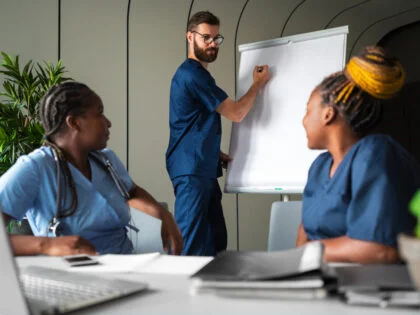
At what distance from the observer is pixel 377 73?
1.54 meters

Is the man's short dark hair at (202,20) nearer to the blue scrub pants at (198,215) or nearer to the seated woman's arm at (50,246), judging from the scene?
the blue scrub pants at (198,215)

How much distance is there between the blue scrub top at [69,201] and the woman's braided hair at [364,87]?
2.61ft

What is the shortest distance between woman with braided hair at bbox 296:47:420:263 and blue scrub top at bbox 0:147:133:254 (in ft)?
2.08

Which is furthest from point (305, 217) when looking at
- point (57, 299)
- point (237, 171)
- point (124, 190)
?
point (237, 171)

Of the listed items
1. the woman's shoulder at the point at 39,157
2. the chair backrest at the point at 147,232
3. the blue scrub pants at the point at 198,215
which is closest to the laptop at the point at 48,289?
the woman's shoulder at the point at 39,157

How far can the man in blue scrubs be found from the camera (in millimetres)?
3242

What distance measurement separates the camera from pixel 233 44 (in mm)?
4941

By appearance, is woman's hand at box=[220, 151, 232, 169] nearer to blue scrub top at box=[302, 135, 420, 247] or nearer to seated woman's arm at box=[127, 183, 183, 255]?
seated woman's arm at box=[127, 183, 183, 255]

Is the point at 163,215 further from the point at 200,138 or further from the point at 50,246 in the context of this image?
the point at 200,138

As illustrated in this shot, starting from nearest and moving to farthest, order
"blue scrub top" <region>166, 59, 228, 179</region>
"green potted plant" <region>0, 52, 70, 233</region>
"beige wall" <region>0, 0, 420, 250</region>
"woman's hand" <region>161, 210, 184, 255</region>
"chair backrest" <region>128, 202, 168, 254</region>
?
1. "woman's hand" <region>161, 210, 184, 255</region>
2. "chair backrest" <region>128, 202, 168, 254</region>
3. "green potted plant" <region>0, 52, 70, 233</region>
4. "blue scrub top" <region>166, 59, 228, 179</region>
5. "beige wall" <region>0, 0, 420, 250</region>

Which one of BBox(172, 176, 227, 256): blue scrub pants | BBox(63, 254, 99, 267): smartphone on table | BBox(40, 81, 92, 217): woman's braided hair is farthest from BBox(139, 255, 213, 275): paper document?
BBox(172, 176, 227, 256): blue scrub pants

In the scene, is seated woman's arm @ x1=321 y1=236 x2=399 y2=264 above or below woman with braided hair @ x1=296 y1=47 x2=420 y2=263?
below

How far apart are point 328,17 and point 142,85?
2480 mm

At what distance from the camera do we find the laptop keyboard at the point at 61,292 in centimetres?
90
